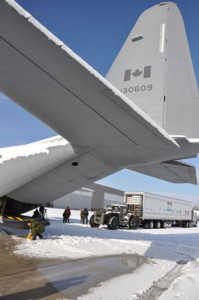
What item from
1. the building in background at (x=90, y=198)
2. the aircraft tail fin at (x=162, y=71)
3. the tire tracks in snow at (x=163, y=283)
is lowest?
the tire tracks in snow at (x=163, y=283)

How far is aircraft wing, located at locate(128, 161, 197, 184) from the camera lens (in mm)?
8829

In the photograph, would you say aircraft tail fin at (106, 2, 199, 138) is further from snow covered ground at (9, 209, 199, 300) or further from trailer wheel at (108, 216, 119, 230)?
trailer wheel at (108, 216, 119, 230)

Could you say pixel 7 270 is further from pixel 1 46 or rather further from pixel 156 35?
pixel 156 35

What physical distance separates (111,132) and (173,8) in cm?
470

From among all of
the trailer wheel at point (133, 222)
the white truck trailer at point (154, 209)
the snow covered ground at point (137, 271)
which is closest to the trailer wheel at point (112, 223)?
the trailer wheel at point (133, 222)

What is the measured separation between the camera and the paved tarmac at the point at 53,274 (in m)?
4.40

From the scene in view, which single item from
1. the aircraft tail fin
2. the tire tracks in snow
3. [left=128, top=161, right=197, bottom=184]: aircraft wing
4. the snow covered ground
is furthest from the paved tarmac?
the aircraft tail fin

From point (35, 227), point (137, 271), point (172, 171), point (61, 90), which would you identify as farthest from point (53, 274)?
point (172, 171)

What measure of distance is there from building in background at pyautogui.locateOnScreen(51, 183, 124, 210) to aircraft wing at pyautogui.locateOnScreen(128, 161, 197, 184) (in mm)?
42244

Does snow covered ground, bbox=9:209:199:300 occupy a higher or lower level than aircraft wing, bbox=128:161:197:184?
lower

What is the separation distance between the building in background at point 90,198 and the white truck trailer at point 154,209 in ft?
88.0

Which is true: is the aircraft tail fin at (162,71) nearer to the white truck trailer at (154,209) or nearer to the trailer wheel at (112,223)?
the trailer wheel at (112,223)

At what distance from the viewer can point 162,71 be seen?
305 inches

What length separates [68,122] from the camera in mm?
6422
